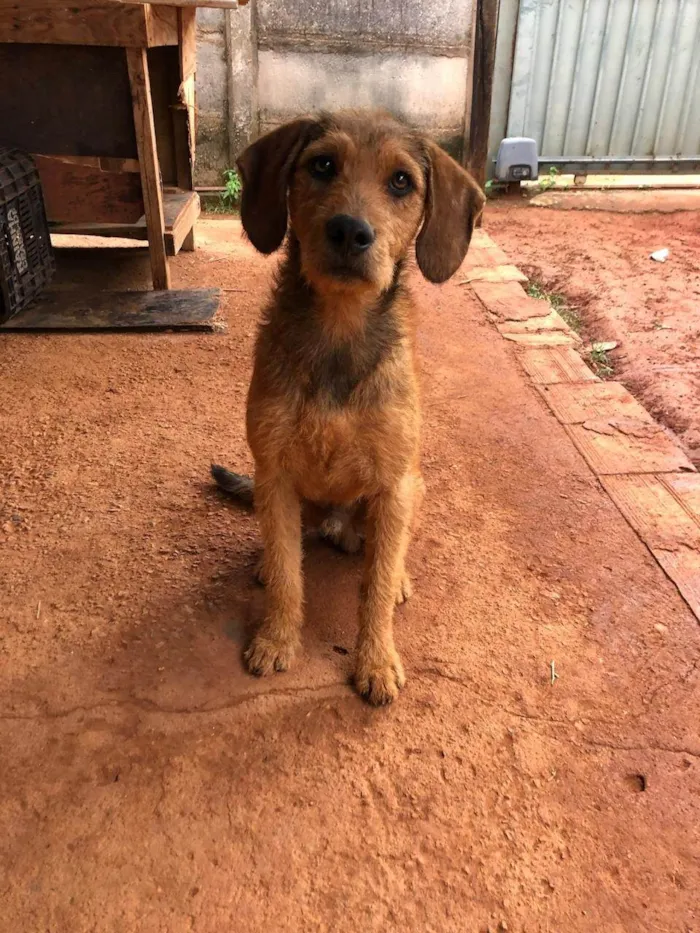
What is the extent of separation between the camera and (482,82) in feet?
26.6

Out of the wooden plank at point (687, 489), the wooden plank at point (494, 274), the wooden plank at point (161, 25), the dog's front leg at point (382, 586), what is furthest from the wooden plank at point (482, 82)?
the dog's front leg at point (382, 586)

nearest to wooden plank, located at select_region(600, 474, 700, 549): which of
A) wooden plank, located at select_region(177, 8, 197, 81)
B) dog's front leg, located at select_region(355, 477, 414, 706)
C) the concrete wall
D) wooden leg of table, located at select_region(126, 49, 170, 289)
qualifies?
dog's front leg, located at select_region(355, 477, 414, 706)

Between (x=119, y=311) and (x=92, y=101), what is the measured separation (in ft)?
4.79

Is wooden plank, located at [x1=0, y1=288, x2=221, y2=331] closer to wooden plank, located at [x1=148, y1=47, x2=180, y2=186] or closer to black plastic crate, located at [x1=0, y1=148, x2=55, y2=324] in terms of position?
black plastic crate, located at [x1=0, y1=148, x2=55, y2=324]

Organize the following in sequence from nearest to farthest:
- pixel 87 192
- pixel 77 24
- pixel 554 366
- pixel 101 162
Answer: pixel 77 24
pixel 554 366
pixel 101 162
pixel 87 192

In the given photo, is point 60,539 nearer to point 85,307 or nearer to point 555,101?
point 85,307

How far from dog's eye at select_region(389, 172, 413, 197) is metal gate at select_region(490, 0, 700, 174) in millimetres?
7798

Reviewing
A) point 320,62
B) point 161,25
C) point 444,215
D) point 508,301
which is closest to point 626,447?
point 444,215

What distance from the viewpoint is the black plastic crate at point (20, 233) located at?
505cm

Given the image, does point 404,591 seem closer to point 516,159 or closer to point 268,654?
point 268,654

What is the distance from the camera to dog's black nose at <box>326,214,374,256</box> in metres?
2.29

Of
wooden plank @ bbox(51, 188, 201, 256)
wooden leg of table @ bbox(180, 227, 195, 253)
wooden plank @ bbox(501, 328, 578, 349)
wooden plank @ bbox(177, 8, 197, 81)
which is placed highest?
wooden plank @ bbox(177, 8, 197, 81)

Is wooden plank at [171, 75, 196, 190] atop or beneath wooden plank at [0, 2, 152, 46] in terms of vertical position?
beneath

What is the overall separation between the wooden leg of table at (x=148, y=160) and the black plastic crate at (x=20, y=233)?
2.61ft
